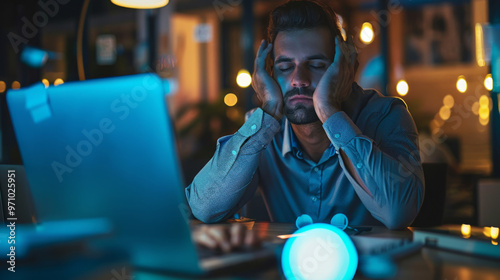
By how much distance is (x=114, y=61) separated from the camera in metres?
7.44

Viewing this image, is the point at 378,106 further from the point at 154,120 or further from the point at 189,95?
the point at 189,95

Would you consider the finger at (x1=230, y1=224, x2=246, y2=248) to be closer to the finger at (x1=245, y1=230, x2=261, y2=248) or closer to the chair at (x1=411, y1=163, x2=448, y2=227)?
the finger at (x1=245, y1=230, x2=261, y2=248)

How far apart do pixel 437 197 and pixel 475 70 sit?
23.8ft

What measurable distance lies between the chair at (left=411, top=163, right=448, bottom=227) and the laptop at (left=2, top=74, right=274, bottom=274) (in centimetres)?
118

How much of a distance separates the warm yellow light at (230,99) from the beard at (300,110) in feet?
19.4

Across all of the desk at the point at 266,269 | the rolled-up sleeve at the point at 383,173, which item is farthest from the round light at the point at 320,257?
the rolled-up sleeve at the point at 383,173

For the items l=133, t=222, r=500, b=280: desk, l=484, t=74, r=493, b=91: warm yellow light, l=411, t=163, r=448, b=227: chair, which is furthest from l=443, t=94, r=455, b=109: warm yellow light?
l=133, t=222, r=500, b=280: desk

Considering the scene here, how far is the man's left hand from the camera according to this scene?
5.43ft

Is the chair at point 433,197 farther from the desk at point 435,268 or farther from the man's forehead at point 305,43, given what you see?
the desk at point 435,268

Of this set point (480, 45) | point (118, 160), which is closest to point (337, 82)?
point (118, 160)

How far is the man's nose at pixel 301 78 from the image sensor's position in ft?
5.81

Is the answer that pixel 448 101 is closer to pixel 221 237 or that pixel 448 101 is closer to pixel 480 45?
pixel 480 45

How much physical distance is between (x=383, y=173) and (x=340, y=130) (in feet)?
0.66

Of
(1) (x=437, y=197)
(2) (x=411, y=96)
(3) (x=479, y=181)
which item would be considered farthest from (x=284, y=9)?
(2) (x=411, y=96)
